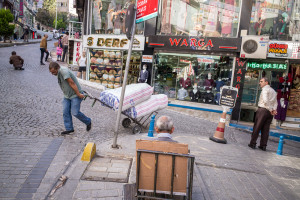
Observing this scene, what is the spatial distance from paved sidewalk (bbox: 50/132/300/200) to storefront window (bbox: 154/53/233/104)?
647 cm

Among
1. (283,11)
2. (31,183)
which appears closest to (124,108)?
(31,183)

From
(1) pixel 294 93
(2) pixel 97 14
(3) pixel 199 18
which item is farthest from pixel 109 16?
(1) pixel 294 93

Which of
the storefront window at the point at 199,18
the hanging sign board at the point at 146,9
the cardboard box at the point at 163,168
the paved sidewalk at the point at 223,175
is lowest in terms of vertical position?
the paved sidewalk at the point at 223,175

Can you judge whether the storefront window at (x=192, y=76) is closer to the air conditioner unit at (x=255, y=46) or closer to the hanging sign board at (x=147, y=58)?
the hanging sign board at (x=147, y=58)

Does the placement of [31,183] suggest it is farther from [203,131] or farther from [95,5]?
[95,5]

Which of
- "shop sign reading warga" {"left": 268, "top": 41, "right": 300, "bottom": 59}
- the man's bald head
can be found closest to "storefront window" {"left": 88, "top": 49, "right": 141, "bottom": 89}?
"shop sign reading warga" {"left": 268, "top": 41, "right": 300, "bottom": 59}

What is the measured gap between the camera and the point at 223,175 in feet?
15.3

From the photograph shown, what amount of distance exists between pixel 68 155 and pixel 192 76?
9769 mm

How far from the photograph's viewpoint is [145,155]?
2963 millimetres

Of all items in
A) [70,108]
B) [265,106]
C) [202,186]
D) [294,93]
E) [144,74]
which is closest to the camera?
[202,186]

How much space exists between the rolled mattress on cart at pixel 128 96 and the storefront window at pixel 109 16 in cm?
928

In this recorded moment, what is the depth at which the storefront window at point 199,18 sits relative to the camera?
1278 cm

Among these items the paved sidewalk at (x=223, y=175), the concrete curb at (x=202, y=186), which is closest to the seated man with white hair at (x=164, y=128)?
the paved sidewalk at (x=223, y=175)

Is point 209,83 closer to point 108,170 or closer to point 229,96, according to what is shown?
point 229,96
